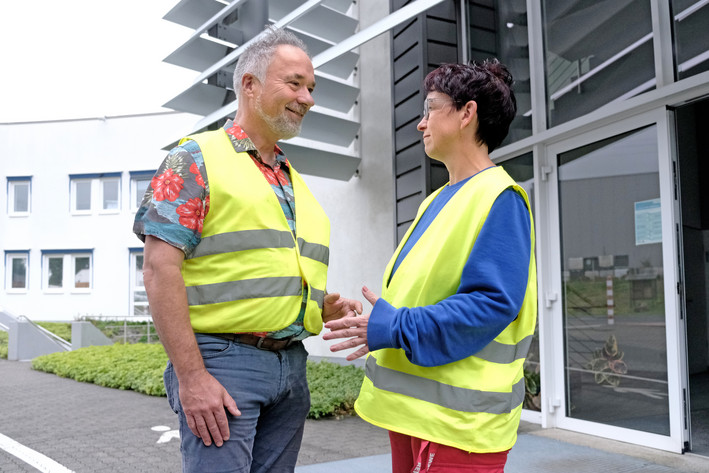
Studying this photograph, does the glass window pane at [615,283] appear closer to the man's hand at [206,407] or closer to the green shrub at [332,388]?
the green shrub at [332,388]

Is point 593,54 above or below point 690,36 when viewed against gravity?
above

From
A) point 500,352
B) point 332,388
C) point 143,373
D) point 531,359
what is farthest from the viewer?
point 143,373

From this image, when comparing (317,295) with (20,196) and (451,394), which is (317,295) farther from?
(20,196)

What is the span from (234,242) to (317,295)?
13.7 inches

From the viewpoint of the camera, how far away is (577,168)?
17.4ft

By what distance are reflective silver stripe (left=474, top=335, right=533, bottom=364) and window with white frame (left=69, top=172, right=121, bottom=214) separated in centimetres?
2397

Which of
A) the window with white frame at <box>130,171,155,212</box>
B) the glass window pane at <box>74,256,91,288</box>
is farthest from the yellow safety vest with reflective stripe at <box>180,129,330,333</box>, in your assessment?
the glass window pane at <box>74,256,91,288</box>

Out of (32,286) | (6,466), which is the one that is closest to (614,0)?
(6,466)

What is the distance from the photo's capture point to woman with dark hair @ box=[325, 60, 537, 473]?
1492 millimetres

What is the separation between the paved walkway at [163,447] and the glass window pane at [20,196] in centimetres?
1920

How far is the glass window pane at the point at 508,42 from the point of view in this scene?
5.80m

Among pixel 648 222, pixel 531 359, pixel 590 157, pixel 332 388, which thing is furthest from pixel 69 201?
pixel 648 222

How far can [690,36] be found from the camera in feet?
14.1

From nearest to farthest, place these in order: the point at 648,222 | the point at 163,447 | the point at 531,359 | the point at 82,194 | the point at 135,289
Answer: the point at 648,222, the point at 163,447, the point at 531,359, the point at 135,289, the point at 82,194
